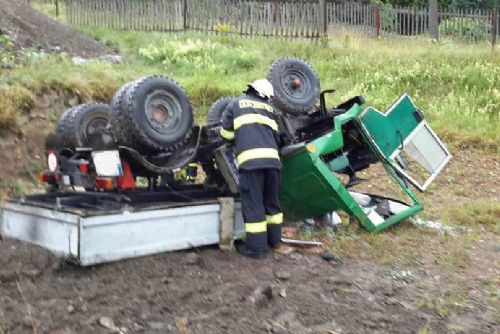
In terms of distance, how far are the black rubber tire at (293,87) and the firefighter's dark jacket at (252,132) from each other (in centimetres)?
68

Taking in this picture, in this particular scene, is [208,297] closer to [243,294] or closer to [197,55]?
[243,294]

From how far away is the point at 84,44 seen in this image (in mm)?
13102

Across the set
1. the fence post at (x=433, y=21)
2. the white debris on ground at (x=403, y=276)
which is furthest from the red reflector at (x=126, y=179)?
the fence post at (x=433, y=21)

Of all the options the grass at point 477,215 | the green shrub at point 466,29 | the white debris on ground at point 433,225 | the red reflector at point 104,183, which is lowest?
the grass at point 477,215

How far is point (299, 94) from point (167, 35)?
31.9ft

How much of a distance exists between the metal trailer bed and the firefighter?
234 mm

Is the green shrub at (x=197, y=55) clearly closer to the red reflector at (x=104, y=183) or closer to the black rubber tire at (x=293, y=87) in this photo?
the black rubber tire at (x=293, y=87)

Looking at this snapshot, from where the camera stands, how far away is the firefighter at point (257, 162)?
234 inches

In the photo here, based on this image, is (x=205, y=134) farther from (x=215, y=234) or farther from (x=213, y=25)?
(x=213, y=25)

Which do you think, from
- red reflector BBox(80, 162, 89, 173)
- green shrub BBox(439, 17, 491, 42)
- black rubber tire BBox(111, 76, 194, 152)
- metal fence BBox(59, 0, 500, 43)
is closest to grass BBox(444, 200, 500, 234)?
black rubber tire BBox(111, 76, 194, 152)

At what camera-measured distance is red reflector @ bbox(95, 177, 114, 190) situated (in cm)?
564

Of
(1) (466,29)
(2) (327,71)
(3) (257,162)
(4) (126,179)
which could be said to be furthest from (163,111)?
(1) (466,29)

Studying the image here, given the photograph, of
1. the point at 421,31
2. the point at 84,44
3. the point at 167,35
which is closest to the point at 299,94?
the point at 84,44

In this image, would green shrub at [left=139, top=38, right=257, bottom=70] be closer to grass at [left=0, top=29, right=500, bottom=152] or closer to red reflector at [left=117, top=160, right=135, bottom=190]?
grass at [left=0, top=29, right=500, bottom=152]
